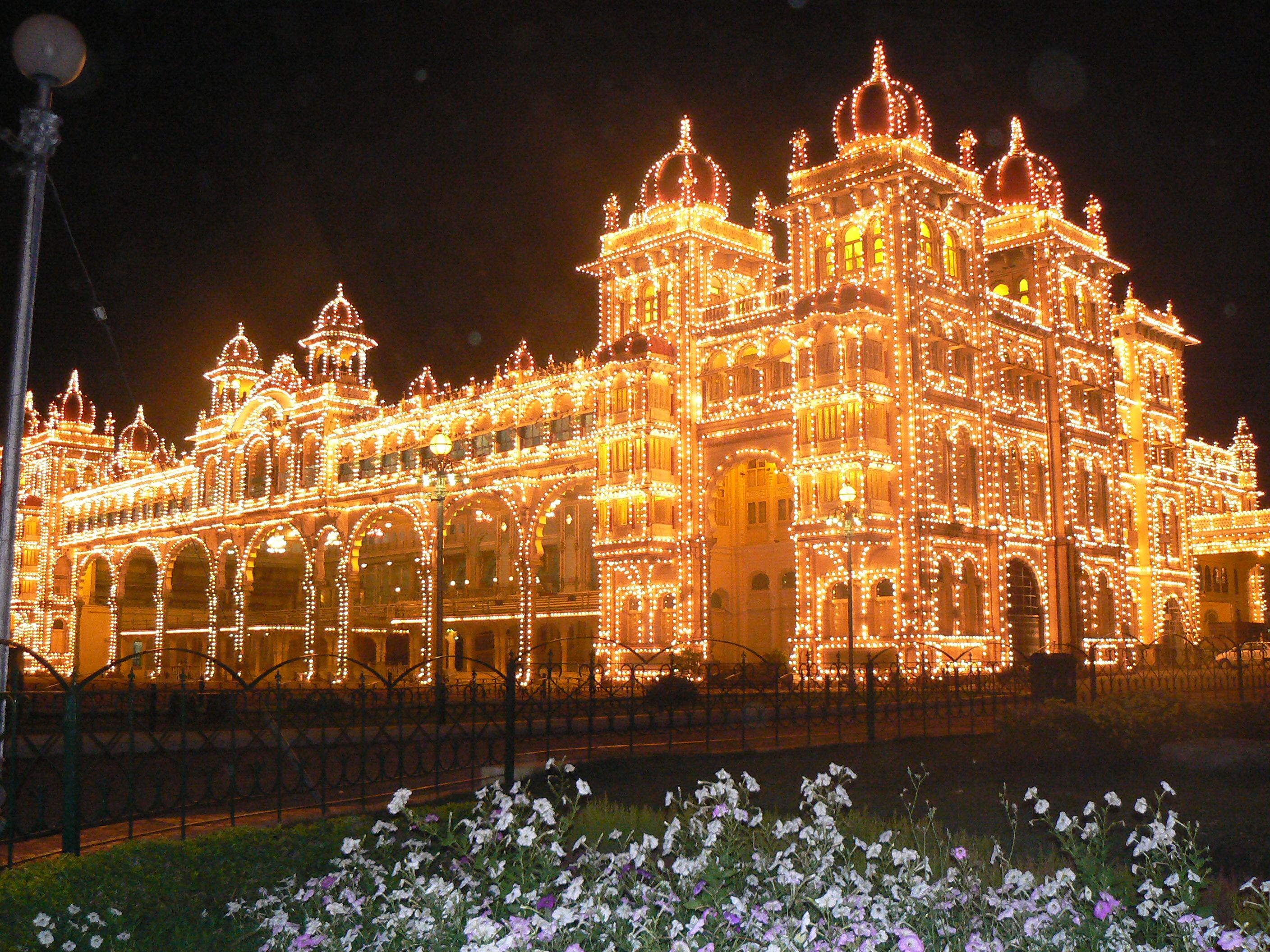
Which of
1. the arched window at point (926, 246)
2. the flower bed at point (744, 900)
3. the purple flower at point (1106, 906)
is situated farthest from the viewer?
the arched window at point (926, 246)

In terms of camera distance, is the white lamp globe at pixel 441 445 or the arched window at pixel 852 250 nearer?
the white lamp globe at pixel 441 445

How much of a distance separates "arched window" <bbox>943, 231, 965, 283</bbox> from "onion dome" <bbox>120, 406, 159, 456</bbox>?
56232 millimetres

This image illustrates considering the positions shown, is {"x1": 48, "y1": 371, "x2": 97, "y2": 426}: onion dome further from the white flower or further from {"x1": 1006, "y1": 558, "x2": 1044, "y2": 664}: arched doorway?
the white flower

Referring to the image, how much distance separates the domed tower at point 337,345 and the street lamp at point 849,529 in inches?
1175

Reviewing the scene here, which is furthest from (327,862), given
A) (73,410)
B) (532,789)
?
(73,410)

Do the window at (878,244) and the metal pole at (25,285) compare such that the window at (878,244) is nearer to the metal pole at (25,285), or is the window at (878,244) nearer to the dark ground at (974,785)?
the dark ground at (974,785)

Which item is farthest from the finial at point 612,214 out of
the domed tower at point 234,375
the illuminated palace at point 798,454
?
the domed tower at point 234,375

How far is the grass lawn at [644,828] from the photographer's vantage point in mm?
6297

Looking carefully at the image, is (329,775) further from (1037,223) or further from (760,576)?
(1037,223)

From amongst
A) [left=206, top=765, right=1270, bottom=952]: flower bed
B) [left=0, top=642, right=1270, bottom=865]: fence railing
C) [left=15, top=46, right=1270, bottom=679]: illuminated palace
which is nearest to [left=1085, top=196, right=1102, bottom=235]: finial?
[left=15, top=46, right=1270, bottom=679]: illuminated palace

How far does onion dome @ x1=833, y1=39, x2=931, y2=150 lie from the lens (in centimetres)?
3791

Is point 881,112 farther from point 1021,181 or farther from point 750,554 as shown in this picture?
point 750,554

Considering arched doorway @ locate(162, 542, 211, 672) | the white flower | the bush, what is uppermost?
arched doorway @ locate(162, 542, 211, 672)

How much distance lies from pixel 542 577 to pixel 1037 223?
82.5 ft
